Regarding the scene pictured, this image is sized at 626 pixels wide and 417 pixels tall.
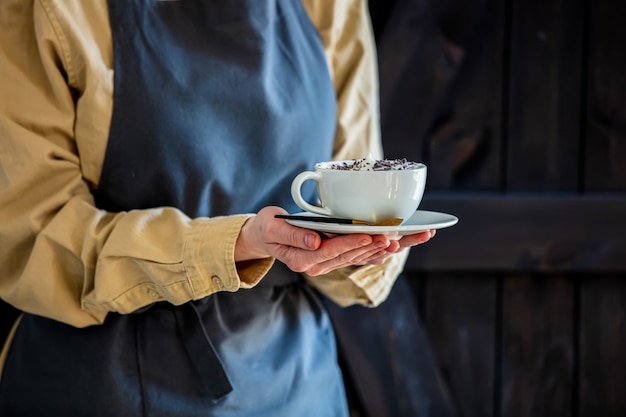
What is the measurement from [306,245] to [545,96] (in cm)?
98

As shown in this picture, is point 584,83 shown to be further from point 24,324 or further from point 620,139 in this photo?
point 24,324

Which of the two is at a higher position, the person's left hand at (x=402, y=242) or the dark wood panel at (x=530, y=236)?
the person's left hand at (x=402, y=242)

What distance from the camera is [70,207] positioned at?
920 mm

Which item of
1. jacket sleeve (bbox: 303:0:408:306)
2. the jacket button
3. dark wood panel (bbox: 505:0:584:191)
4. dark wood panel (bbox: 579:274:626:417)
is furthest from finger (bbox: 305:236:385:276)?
dark wood panel (bbox: 579:274:626:417)

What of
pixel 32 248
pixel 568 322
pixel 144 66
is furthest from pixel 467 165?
pixel 32 248

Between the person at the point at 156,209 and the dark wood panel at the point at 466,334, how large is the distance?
0.57m

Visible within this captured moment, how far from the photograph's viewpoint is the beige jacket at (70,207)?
0.89 metres

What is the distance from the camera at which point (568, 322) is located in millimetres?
1636

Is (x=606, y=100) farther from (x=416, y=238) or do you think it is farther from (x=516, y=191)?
(x=416, y=238)

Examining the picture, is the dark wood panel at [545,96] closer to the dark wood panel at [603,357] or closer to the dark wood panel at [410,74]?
the dark wood panel at [410,74]

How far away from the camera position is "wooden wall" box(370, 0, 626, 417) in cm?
154

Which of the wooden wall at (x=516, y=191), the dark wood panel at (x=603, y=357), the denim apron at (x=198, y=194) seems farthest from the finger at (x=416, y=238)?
the dark wood panel at (x=603, y=357)

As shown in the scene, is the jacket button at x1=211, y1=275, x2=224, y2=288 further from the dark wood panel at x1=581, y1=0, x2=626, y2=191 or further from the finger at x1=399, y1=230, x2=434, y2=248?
the dark wood panel at x1=581, y1=0, x2=626, y2=191

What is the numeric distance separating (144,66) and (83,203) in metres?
0.18
